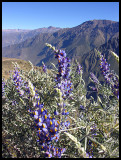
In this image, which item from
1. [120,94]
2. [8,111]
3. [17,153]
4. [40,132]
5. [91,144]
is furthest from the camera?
[8,111]

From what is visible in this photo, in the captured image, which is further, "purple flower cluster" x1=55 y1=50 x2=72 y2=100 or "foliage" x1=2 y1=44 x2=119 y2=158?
"purple flower cluster" x1=55 y1=50 x2=72 y2=100

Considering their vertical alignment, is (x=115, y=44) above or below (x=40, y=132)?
above

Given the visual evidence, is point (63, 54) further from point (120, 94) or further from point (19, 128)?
point (19, 128)

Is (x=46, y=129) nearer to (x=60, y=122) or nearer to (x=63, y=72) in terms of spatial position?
(x=60, y=122)

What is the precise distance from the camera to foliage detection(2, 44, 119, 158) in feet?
5.67

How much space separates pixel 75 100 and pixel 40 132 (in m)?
1.32

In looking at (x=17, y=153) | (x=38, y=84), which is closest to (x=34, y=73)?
(x=38, y=84)

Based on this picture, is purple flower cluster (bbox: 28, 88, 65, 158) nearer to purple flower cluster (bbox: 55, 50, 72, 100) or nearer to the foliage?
the foliage

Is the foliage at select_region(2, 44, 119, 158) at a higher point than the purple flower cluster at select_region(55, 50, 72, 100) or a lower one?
lower

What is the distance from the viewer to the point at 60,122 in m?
1.99

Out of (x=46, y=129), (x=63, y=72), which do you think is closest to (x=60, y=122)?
(x=46, y=129)

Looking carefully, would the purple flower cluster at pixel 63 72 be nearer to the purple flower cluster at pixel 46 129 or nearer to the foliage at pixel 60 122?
the foliage at pixel 60 122

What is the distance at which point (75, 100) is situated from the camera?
2846 millimetres

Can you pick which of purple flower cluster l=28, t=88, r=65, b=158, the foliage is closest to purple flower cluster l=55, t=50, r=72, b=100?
the foliage
